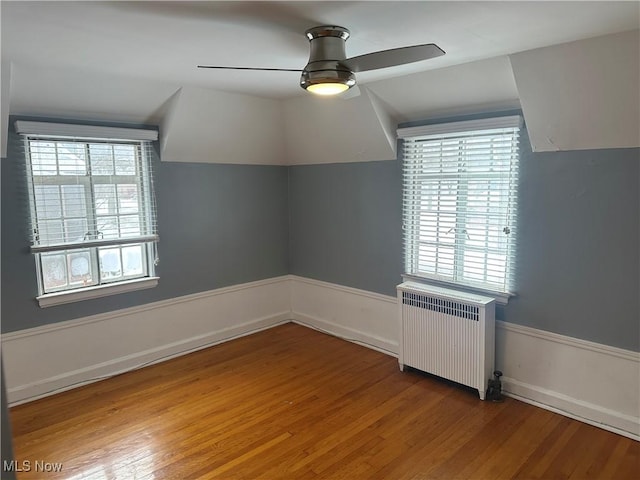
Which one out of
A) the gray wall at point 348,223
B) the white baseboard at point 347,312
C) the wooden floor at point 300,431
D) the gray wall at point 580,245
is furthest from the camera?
the white baseboard at point 347,312

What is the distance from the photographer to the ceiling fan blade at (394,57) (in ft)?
6.21

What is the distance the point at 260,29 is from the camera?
217 cm

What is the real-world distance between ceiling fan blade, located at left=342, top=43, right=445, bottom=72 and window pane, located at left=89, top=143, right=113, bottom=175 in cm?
235

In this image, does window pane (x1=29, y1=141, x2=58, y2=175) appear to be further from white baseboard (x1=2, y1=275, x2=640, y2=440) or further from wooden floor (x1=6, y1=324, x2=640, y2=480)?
wooden floor (x1=6, y1=324, x2=640, y2=480)

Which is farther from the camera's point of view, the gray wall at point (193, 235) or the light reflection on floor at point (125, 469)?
the gray wall at point (193, 235)

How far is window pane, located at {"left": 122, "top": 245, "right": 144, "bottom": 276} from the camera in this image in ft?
12.4

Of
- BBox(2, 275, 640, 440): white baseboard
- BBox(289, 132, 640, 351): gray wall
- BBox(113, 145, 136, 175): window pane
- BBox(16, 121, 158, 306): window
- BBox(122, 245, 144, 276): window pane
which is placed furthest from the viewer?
BBox(122, 245, 144, 276): window pane

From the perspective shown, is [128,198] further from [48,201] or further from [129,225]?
[48,201]

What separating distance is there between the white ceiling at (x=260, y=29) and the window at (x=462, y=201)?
2.17 ft

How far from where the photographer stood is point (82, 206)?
3.45 metres

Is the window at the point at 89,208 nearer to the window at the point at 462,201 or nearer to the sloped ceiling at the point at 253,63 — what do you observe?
the sloped ceiling at the point at 253,63

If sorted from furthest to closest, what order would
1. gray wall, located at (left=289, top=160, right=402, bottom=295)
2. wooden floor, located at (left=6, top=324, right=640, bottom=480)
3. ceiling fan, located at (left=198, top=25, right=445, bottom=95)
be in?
1. gray wall, located at (left=289, top=160, right=402, bottom=295)
2. wooden floor, located at (left=6, top=324, right=640, bottom=480)
3. ceiling fan, located at (left=198, top=25, right=445, bottom=95)

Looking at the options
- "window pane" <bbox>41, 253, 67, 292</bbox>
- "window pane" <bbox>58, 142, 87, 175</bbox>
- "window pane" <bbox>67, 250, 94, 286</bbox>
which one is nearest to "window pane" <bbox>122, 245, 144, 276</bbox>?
"window pane" <bbox>67, 250, 94, 286</bbox>

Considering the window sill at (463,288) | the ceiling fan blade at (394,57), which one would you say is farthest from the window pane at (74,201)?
the window sill at (463,288)
